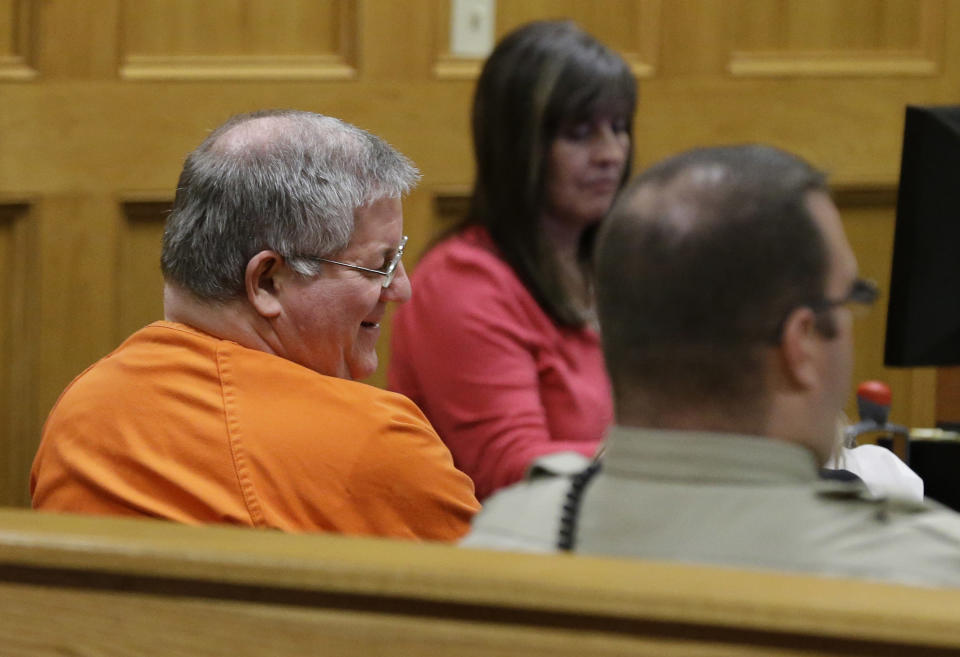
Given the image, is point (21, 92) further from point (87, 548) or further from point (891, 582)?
point (891, 582)

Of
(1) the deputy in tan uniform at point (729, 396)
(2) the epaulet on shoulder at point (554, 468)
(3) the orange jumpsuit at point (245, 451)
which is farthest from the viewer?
(3) the orange jumpsuit at point (245, 451)

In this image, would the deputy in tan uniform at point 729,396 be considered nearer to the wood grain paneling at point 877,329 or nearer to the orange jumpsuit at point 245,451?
the orange jumpsuit at point 245,451

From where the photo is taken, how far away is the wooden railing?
771 millimetres

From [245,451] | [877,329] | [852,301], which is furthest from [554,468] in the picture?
[877,329]

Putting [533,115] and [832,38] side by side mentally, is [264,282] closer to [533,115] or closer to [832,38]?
[533,115]

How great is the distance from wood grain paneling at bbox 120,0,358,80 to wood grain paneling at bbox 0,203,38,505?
404 mm

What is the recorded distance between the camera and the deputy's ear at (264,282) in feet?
5.14

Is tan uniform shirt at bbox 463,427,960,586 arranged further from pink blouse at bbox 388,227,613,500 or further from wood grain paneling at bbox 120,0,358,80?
wood grain paneling at bbox 120,0,358,80

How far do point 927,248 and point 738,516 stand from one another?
2.22 ft

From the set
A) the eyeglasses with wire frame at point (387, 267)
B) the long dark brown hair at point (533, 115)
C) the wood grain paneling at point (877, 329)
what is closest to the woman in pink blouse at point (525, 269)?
the long dark brown hair at point (533, 115)

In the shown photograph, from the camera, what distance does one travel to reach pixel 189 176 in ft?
5.24

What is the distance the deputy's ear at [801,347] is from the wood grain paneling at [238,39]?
1996 mm

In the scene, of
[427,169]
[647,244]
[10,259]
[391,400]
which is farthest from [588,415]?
[10,259]

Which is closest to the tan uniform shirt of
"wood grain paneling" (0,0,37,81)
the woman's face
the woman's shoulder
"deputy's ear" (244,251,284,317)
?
"deputy's ear" (244,251,284,317)
